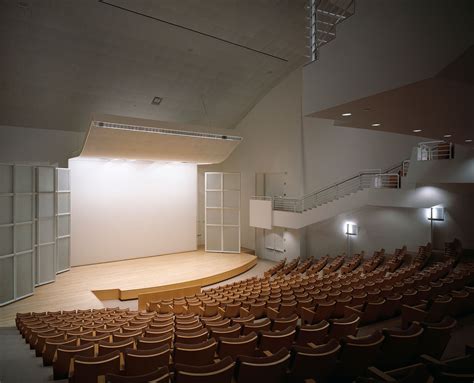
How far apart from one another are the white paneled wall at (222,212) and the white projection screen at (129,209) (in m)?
0.90

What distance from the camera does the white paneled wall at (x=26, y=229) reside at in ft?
36.0

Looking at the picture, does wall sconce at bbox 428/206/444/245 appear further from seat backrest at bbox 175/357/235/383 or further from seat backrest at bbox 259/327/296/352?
seat backrest at bbox 175/357/235/383

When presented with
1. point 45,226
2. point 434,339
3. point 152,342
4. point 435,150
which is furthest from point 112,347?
point 435,150

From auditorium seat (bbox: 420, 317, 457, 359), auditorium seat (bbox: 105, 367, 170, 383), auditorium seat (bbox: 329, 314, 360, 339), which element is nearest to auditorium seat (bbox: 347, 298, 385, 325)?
auditorium seat (bbox: 329, 314, 360, 339)

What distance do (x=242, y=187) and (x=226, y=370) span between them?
60.3 feet

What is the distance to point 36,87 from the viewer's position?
1359 cm

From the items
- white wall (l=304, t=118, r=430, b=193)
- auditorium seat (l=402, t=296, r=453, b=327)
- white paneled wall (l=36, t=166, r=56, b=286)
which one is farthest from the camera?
white wall (l=304, t=118, r=430, b=193)

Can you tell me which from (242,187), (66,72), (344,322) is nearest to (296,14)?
(66,72)

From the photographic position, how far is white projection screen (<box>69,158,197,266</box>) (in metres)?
16.5

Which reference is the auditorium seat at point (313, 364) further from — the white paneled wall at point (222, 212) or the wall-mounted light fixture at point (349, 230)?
the white paneled wall at point (222, 212)

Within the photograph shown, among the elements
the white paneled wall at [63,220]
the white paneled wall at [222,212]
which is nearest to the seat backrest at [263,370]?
the white paneled wall at [63,220]

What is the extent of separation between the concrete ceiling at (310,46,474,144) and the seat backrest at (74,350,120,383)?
4068mm

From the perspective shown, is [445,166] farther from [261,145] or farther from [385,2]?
[261,145]

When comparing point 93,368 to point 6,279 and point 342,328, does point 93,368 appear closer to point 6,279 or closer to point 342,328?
point 342,328
